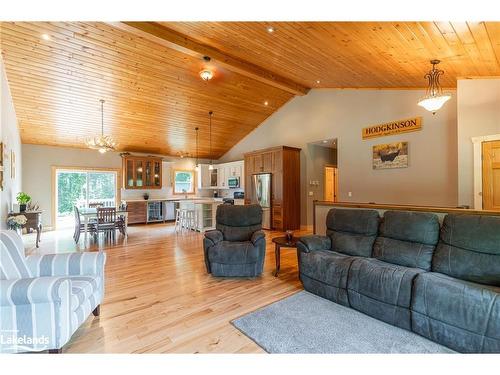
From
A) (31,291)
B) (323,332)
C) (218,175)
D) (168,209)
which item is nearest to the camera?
(31,291)

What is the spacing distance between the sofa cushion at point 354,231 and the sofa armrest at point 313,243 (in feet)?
0.29

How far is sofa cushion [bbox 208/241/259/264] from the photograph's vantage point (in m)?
3.39

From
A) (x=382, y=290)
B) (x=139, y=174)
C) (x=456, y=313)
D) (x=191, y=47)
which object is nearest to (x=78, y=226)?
(x=139, y=174)

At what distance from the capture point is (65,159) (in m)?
7.88

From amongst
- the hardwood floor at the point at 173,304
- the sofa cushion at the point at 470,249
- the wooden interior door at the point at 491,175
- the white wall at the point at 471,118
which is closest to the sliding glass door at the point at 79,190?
the hardwood floor at the point at 173,304

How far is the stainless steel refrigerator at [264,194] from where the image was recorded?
24.9 ft

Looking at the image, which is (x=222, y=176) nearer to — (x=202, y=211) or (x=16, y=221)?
(x=202, y=211)

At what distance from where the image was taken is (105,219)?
5.65 meters

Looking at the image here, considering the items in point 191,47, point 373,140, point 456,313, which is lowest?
point 456,313

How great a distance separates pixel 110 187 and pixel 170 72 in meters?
5.17

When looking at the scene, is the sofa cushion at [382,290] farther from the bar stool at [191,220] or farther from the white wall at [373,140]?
the bar stool at [191,220]

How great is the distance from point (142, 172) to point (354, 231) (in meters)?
7.94
